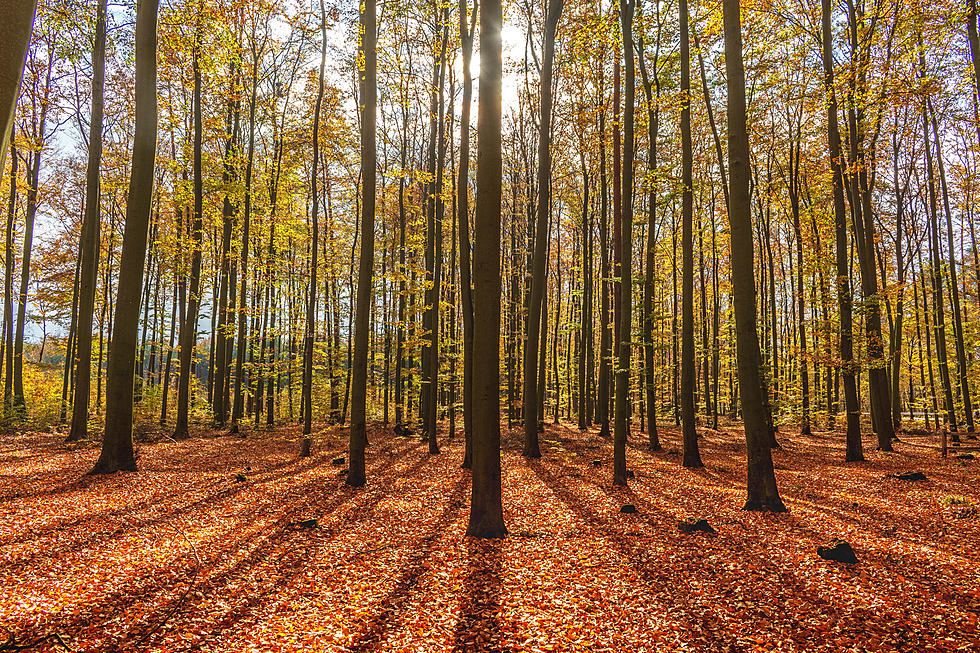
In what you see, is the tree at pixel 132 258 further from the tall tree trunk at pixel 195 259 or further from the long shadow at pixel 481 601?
the long shadow at pixel 481 601

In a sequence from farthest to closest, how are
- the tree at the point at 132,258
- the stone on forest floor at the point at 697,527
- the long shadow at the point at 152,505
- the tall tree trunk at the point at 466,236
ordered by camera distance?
the tall tree trunk at the point at 466,236 → the tree at the point at 132,258 → the stone on forest floor at the point at 697,527 → the long shadow at the point at 152,505

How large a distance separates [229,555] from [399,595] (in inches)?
91.4

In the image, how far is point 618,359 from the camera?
10.0 metres

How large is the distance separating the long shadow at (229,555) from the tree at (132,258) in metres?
3.69

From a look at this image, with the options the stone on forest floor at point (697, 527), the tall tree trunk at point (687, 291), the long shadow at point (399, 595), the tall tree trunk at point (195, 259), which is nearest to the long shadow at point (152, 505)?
the long shadow at point (399, 595)

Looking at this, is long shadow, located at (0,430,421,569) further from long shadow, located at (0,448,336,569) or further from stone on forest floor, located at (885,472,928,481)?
stone on forest floor, located at (885,472,928,481)

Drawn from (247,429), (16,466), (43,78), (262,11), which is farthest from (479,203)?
(43,78)

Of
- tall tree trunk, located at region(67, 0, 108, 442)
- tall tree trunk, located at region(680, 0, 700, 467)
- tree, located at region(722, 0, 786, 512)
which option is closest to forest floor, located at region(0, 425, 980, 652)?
tree, located at region(722, 0, 786, 512)

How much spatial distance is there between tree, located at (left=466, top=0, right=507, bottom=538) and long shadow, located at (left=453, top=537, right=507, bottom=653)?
0.41 metres

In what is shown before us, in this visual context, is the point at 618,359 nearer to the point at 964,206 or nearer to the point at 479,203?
the point at 479,203

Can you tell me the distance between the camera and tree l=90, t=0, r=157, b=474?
30.0ft

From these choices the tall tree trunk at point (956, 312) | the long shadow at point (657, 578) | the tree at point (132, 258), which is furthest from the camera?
the tall tree trunk at point (956, 312)

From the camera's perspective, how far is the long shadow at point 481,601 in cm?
377

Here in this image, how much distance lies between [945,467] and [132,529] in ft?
53.7
